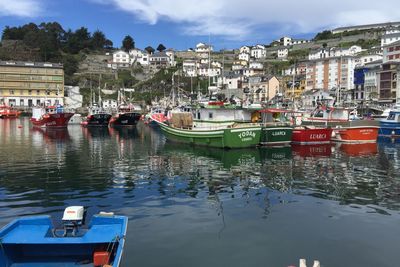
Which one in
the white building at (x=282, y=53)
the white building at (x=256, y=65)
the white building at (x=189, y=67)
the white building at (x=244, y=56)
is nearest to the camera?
the white building at (x=189, y=67)

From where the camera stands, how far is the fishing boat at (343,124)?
40219 mm

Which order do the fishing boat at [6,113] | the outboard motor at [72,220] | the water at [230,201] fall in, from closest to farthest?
the outboard motor at [72,220], the water at [230,201], the fishing boat at [6,113]

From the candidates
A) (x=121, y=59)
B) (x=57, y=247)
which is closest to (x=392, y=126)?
(x=57, y=247)

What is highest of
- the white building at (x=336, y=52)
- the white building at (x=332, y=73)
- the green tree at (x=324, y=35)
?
the green tree at (x=324, y=35)

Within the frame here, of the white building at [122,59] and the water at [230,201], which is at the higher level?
the white building at [122,59]

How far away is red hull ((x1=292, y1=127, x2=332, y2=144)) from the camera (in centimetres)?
3791

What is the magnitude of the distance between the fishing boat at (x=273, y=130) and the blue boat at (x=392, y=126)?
52.0 feet

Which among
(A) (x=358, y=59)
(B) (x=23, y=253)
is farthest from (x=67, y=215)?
(A) (x=358, y=59)

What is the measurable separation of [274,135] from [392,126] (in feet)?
60.9

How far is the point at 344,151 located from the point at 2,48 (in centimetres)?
15954

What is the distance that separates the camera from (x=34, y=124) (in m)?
70.2

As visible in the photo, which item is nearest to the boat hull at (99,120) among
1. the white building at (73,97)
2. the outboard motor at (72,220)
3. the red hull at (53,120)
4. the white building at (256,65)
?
the red hull at (53,120)

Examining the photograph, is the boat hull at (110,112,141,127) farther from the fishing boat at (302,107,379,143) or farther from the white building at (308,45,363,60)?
the white building at (308,45,363,60)

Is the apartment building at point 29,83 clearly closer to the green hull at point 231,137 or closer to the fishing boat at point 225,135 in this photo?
the fishing boat at point 225,135
